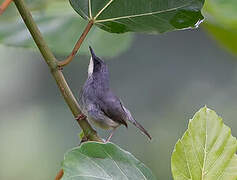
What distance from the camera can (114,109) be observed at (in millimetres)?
2338

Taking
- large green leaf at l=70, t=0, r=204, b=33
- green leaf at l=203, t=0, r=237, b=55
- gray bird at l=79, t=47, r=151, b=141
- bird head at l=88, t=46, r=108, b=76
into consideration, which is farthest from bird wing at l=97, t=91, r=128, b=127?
large green leaf at l=70, t=0, r=204, b=33

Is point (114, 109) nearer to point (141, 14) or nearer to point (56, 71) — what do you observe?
point (141, 14)

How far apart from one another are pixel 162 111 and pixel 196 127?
5126mm

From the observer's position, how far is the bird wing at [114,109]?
2330 millimetres

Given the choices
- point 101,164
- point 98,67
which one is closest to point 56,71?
point 101,164

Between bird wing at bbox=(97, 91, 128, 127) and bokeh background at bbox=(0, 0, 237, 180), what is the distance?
3156 mm

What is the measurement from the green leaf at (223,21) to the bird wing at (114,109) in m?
0.51

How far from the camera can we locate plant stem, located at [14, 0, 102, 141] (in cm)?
126

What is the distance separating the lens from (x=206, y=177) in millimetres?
1191

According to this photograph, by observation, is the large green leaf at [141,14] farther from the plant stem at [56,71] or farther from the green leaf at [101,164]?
the green leaf at [101,164]

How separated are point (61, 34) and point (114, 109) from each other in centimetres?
39

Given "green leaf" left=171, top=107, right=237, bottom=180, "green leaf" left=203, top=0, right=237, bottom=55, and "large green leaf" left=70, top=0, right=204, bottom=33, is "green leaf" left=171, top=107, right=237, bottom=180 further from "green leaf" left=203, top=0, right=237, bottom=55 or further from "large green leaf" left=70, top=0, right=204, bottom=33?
"green leaf" left=203, top=0, right=237, bottom=55

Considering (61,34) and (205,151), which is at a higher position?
(61,34)

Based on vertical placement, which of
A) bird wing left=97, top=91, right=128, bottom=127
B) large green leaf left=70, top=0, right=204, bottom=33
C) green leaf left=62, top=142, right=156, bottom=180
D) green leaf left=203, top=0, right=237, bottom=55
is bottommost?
green leaf left=62, top=142, right=156, bottom=180
